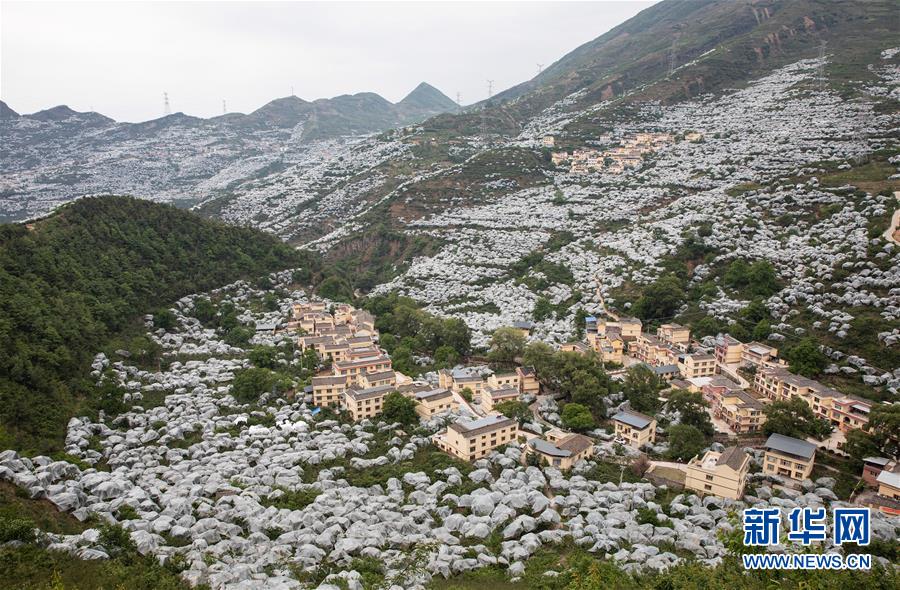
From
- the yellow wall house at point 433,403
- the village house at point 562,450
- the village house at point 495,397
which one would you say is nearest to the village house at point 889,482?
the village house at point 562,450

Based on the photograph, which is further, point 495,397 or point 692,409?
point 495,397

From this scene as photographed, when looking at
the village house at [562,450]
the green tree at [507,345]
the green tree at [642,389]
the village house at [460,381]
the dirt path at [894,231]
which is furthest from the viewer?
the green tree at [507,345]

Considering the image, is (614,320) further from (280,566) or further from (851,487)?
(280,566)

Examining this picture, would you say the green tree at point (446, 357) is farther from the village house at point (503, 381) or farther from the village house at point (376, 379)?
the village house at point (376, 379)

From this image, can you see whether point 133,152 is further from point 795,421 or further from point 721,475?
point 795,421

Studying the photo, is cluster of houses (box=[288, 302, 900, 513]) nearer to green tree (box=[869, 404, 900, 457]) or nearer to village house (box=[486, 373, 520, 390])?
village house (box=[486, 373, 520, 390])

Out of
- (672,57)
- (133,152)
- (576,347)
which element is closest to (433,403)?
(576,347)

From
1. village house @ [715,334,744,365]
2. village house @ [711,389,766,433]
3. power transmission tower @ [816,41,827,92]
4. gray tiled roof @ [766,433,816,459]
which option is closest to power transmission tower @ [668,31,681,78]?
power transmission tower @ [816,41,827,92]
